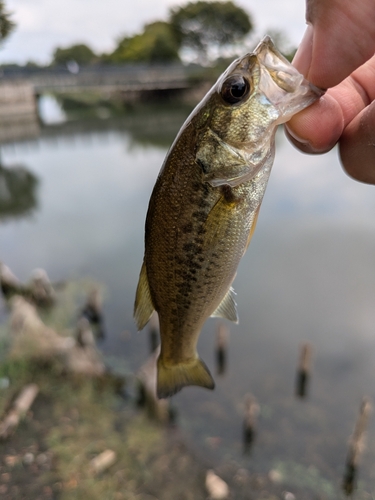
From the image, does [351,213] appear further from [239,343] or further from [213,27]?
[213,27]

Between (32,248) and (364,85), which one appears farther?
(32,248)

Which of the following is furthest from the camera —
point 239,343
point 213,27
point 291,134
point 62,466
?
point 213,27

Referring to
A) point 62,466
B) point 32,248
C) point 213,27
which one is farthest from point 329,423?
point 213,27

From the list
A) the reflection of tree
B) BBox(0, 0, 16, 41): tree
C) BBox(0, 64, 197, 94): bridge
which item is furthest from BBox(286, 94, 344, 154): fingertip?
BBox(0, 64, 197, 94): bridge

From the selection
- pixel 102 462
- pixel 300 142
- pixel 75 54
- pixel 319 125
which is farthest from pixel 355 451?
pixel 75 54

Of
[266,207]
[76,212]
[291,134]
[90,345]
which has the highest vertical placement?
[291,134]

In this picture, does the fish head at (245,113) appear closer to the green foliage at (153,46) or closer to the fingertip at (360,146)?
the fingertip at (360,146)

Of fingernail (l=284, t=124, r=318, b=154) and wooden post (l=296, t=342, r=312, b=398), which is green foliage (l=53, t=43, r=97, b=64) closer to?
wooden post (l=296, t=342, r=312, b=398)
